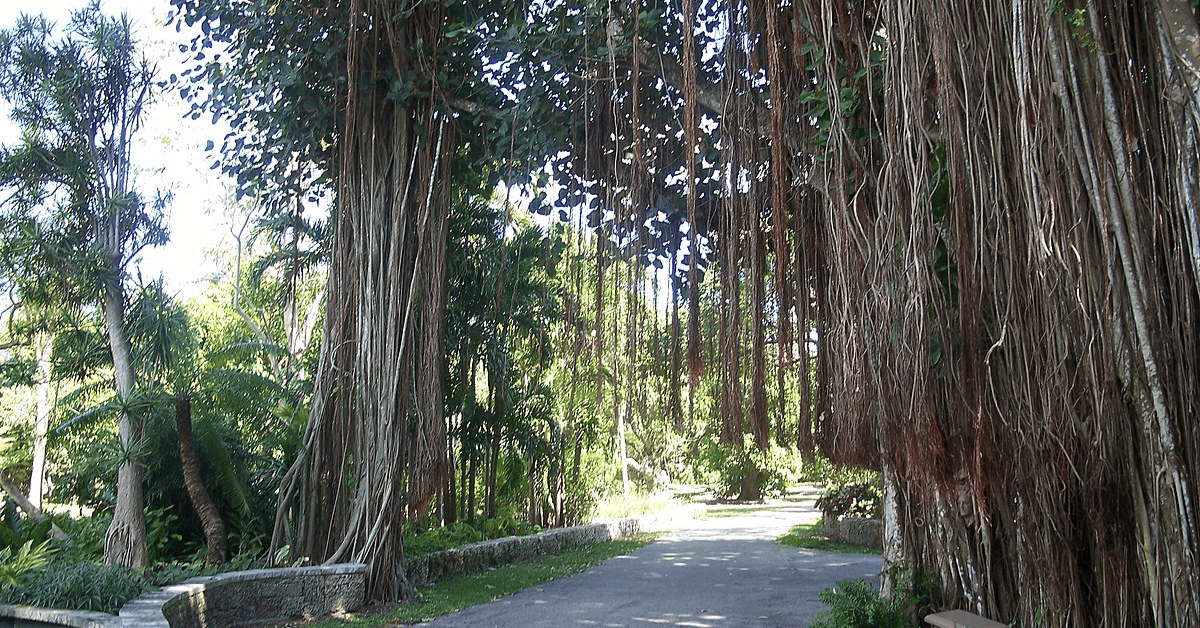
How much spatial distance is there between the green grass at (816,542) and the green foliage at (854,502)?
39cm

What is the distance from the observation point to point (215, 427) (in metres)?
8.17

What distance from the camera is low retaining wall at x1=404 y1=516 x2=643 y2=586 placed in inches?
330

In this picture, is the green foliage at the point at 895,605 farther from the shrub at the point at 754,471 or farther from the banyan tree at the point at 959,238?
the shrub at the point at 754,471

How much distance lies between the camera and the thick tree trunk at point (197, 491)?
7.26 metres

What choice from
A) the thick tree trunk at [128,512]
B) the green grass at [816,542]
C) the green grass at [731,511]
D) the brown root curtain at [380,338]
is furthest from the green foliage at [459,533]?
the green grass at [731,511]

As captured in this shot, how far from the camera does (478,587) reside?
8289mm

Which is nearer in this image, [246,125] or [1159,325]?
[1159,325]

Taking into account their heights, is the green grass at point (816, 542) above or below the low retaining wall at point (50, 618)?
below

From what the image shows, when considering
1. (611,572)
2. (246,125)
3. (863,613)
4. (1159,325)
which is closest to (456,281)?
(246,125)

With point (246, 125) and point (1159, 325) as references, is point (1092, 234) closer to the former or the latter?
point (1159, 325)

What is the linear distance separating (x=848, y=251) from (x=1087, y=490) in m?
1.33

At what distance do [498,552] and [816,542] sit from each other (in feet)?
15.5

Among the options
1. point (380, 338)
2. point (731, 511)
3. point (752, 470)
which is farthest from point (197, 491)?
point (752, 470)

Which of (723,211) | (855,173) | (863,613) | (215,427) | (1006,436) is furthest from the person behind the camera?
(215,427)
